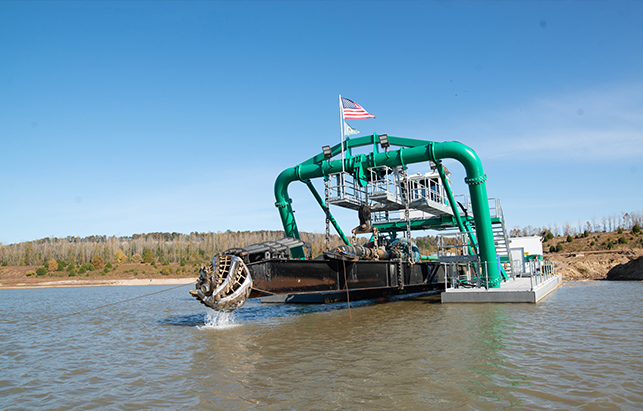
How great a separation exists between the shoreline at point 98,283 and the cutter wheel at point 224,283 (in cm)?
5263

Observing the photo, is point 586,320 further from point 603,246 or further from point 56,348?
point 603,246

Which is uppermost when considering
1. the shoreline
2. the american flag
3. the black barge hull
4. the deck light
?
the american flag

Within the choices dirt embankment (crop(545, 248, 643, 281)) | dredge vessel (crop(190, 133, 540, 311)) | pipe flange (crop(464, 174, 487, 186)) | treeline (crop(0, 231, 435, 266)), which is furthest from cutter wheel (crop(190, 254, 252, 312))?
treeline (crop(0, 231, 435, 266))

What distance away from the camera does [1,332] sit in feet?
45.1

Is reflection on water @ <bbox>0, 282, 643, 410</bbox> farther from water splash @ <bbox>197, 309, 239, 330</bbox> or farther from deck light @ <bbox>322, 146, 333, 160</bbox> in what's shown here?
deck light @ <bbox>322, 146, 333, 160</bbox>

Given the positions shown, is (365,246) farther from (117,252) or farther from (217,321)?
(117,252)

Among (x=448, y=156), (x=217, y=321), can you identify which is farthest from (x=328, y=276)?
(x=448, y=156)

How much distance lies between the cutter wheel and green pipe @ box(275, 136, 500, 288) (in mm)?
10058

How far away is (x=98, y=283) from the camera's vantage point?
211ft

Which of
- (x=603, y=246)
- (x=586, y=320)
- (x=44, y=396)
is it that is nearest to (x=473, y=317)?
(x=586, y=320)

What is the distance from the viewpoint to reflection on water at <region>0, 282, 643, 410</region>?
5609 millimetres

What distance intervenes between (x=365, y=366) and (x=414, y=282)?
39.9 feet

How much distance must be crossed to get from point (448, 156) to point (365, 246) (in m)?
5.30

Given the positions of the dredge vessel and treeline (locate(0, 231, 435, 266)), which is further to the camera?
treeline (locate(0, 231, 435, 266))
